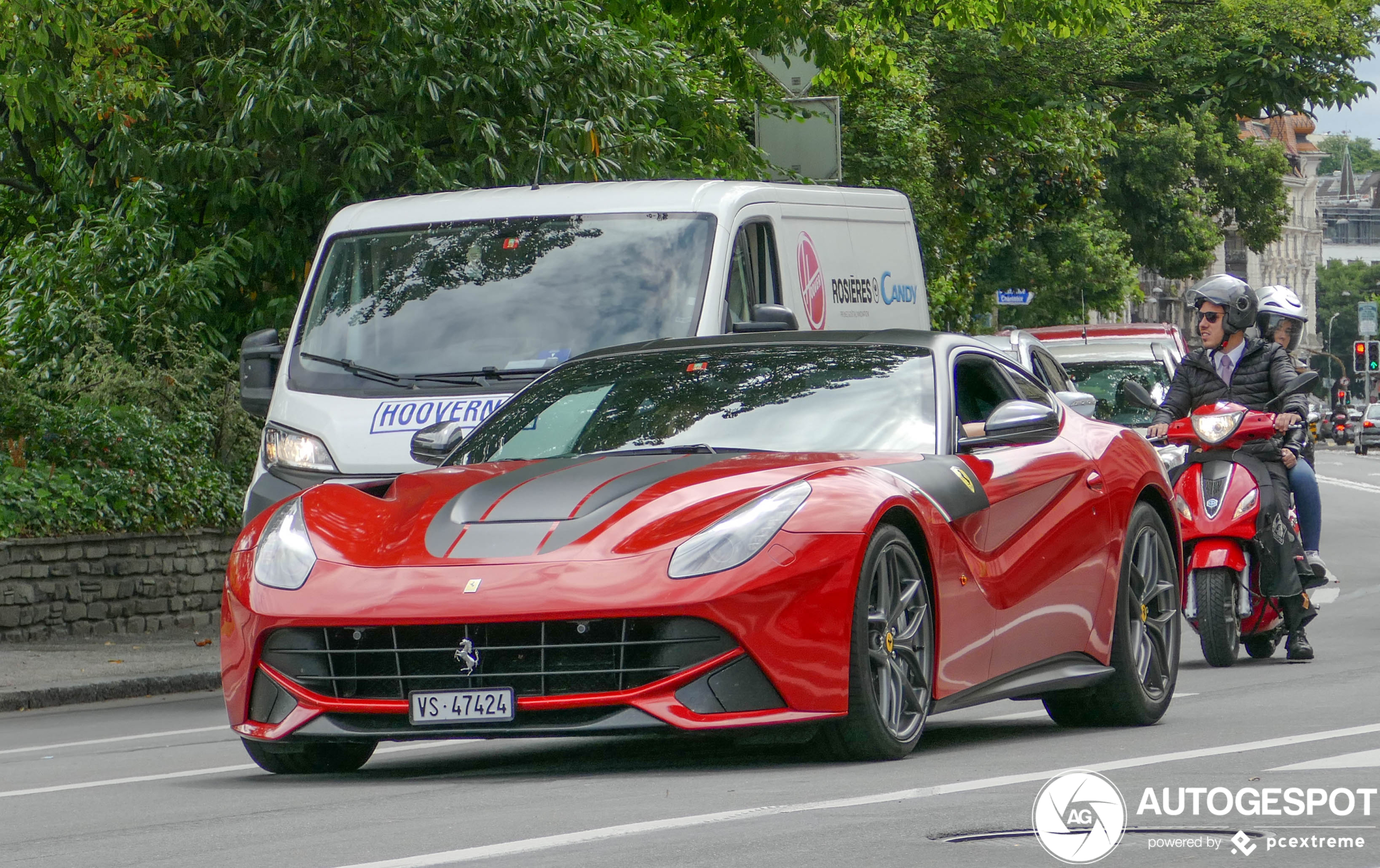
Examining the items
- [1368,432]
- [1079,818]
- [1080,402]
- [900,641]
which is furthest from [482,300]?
[1368,432]

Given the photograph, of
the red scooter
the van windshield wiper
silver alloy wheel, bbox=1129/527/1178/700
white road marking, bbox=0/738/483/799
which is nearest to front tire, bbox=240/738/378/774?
white road marking, bbox=0/738/483/799

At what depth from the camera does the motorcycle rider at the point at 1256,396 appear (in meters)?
11.7

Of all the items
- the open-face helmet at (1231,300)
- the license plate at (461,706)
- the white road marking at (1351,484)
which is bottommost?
the white road marking at (1351,484)

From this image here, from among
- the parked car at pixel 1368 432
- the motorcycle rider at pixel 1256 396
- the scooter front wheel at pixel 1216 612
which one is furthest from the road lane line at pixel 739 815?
the parked car at pixel 1368 432

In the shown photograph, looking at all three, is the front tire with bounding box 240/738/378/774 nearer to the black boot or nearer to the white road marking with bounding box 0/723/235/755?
the white road marking with bounding box 0/723/235/755

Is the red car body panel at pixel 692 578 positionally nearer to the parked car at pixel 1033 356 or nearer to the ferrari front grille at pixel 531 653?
the ferrari front grille at pixel 531 653

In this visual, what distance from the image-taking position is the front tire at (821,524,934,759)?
6566 mm

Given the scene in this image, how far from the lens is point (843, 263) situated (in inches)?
535

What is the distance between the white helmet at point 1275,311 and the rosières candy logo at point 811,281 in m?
2.41

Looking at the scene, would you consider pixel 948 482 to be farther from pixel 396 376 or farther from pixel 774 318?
pixel 396 376

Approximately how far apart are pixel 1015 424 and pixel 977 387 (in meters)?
0.74

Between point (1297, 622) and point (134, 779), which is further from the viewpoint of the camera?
point (1297, 622)

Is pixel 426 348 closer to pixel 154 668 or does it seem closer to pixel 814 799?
pixel 154 668

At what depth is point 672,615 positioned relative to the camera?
638 cm
